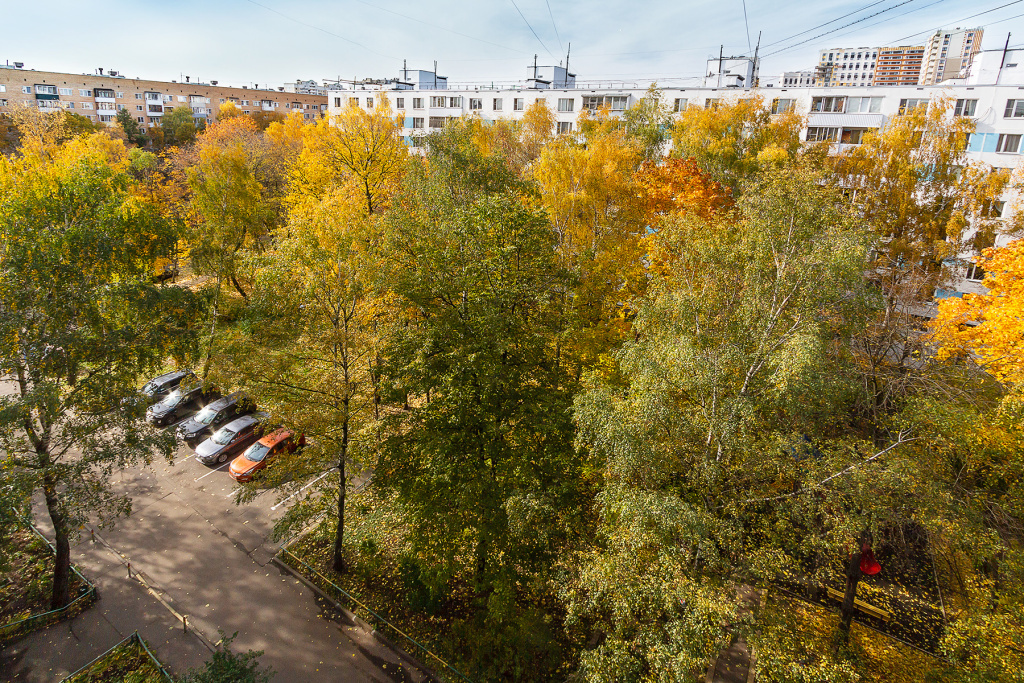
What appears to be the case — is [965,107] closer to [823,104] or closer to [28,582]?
[823,104]

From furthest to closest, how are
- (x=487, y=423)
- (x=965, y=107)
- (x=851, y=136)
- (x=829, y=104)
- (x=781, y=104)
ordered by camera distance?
1. (x=781, y=104)
2. (x=829, y=104)
3. (x=851, y=136)
4. (x=965, y=107)
5. (x=487, y=423)

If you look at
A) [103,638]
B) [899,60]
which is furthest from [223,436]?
[899,60]

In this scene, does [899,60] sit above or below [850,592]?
above

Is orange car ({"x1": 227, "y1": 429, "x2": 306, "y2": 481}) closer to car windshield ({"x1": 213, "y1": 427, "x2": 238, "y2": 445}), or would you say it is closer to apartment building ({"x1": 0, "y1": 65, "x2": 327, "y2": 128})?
car windshield ({"x1": 213, "y1": 427, "x2": 238, "y2": 445})

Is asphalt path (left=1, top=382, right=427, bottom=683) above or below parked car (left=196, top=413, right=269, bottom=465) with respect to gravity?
below

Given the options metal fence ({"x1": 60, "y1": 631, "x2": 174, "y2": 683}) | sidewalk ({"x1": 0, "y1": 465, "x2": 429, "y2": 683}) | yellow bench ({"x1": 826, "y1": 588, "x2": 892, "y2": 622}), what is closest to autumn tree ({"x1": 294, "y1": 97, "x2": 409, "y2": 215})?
sidewalk ({"x1": 0, "y1": 465, "x2": 429, "y2": 683})

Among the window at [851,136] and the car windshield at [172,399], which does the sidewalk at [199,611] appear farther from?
the window at [851,136]

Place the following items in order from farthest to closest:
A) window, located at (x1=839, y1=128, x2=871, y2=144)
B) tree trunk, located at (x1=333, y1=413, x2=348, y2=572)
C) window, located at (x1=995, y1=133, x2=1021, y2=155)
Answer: window, located at (x1=839, y1=128, x2=871, y2=144) → window, located at (x1=995, y1=133, x2=1021, y2=155) → tree trunk, located at (x1=333, y1=413, x2=348, y2=572)

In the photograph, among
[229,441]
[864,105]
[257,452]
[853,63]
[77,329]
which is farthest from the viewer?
[853,63]

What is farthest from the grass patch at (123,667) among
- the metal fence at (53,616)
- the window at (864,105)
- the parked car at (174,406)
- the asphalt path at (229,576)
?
the window at (864,105)
